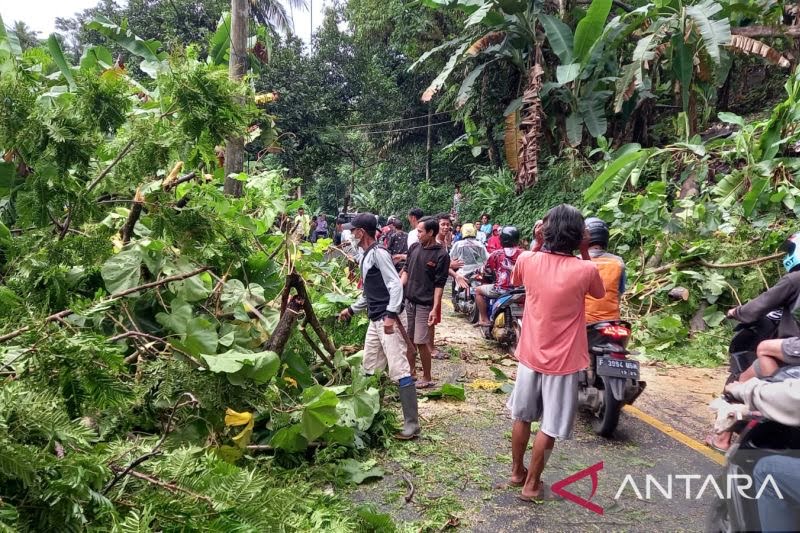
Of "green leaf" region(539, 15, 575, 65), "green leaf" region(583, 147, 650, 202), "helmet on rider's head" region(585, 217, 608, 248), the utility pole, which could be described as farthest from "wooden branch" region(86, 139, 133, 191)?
"green leaf" region(539, 15, 575, 65)

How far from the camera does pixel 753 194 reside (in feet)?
20.8

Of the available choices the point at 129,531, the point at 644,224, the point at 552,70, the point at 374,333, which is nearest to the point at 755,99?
the point at 552,70

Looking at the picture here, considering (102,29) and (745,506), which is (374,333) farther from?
(102,29)

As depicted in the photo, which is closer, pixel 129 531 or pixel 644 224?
pixel 129 531

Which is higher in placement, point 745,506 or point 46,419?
point 46,419

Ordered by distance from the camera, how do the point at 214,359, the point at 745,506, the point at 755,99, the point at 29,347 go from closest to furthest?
the point at 29,347 → the point at 745,506 → the point at 214,359 → the point at 755,99

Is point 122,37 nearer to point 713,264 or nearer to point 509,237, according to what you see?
point 509,237

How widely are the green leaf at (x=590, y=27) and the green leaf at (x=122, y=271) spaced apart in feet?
30.3

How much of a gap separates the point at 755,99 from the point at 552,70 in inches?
206

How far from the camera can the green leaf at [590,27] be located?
9656 millimetres

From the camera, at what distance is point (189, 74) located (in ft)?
8.46

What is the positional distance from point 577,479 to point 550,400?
2.39ft

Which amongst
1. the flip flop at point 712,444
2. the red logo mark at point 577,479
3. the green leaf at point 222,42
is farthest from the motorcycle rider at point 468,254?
the red logo mark at point 577,479

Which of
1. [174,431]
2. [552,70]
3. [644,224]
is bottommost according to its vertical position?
[174,431]
